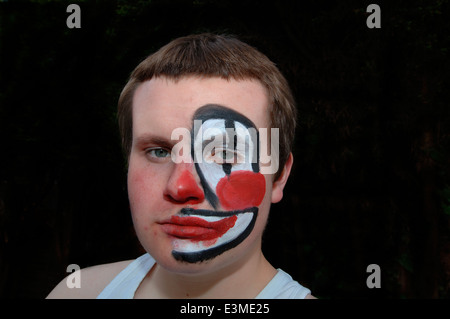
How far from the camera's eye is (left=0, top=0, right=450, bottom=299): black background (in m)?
2.38

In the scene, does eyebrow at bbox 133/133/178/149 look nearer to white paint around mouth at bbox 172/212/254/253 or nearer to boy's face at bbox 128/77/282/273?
boy's face at bbox 128/77/282/273

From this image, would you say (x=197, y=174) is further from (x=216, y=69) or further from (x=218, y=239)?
(x=216, y=69)

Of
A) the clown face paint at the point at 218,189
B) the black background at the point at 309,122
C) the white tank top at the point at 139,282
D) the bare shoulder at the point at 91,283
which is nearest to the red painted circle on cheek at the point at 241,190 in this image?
the clown face paint at the point at 218,189

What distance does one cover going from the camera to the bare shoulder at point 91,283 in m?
1.66

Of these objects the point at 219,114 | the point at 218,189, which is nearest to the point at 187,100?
the point at 219,114

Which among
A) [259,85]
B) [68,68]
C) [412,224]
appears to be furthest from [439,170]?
[68,68]

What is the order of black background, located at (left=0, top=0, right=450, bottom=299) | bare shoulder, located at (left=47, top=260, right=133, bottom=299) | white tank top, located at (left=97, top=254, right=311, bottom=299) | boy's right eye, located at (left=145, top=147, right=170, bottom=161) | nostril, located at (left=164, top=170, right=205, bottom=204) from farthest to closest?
black background, located at (left=0, top=0, right=450, bottom=299)
bare shoulder, located at (left=47, top=260, right=133, bottom=299)
white tank top, located at (left=97, top=254, right=311, bottom=299)
boy's right eye, located at (left=145, top=147, right=170, bottom=161)
nostril, located at (left=164, top=170, right=205, bottom=204)

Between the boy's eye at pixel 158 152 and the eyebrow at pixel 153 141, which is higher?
the eyebrow at pixel 153 141

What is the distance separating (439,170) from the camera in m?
2.46

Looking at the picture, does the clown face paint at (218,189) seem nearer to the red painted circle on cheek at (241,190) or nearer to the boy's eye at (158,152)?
the red painted circle on cheek at (241,190)

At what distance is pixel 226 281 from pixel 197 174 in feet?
1.52

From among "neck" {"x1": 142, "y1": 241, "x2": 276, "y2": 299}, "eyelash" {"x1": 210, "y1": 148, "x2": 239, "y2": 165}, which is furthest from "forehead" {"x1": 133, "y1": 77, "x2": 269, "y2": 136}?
"neck" {"x1": 142, "y1": 241, "x2": 276, "y2": 299}

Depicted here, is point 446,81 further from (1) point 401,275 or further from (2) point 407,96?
(1) point 401,275

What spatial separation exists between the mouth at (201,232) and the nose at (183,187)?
41 millimetres
